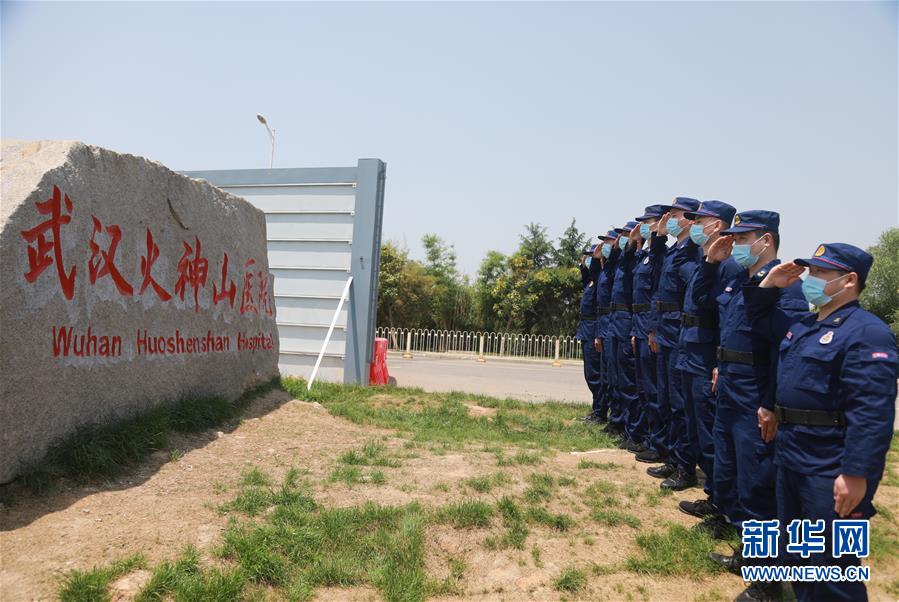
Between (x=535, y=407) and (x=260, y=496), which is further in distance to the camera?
(x=535, y=407)

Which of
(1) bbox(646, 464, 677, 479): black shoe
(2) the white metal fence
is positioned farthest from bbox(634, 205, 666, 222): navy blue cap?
(2) the white metal fence

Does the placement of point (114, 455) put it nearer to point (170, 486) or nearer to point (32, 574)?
point (170, 486)

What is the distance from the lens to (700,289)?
4152mm

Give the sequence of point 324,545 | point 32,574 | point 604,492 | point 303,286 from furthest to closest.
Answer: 1. point 303,286
2. point 604,492
3. point 324,545
4. point 32,574

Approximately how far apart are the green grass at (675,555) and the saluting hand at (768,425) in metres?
0.82

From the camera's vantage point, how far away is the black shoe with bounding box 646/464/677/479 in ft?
16.1

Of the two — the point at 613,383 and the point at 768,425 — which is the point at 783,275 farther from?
the point at 613,383

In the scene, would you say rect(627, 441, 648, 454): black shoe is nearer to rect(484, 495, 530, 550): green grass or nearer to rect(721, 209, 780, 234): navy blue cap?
rect(484, 495, 530, 550): green grass

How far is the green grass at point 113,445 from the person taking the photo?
3.74m

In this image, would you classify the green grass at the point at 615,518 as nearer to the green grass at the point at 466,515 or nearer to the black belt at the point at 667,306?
the green grass at the point at 466,515

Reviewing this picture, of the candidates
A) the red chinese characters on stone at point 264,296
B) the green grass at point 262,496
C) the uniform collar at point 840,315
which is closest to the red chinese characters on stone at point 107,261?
the green grass at point 262,496

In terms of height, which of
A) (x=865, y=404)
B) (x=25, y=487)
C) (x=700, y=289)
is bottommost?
(x=25, y=487)

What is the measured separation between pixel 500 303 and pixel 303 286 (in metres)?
16.5

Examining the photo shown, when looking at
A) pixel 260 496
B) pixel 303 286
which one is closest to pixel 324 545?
pixel 260 496
